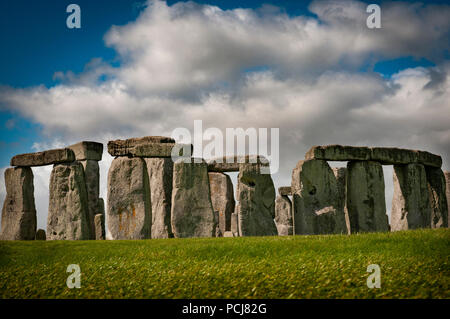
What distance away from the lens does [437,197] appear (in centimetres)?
1983

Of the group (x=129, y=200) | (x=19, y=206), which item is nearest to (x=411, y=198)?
(x=129, y=200)

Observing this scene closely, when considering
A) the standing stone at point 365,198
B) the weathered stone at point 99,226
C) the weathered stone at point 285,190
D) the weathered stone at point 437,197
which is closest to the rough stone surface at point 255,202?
the standing stone at point 365,198

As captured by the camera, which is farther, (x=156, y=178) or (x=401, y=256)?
(x=156, y=178)

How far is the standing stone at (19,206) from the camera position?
1828cm

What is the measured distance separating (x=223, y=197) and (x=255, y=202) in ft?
17.1

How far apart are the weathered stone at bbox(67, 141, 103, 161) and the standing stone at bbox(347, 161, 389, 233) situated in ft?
32.4

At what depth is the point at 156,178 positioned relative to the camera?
16.9m

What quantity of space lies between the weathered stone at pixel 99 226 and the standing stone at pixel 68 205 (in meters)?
2.06

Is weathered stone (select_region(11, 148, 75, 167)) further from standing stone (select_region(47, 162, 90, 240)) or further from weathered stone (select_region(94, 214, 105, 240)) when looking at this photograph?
weathered stone (select_region(94, 214, 105, 240))

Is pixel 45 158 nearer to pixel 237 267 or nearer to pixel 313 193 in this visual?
pixel 313 193
